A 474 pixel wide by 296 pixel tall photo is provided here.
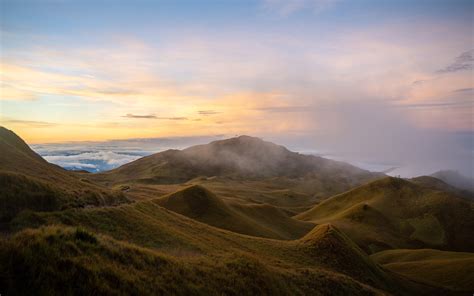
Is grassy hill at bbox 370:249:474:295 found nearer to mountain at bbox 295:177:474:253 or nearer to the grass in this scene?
mountain at bbox 295:177:474:253

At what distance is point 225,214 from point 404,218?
71.1 m

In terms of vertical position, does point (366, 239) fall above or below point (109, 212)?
below

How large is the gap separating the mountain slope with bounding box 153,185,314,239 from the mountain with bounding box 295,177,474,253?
23.5 metres

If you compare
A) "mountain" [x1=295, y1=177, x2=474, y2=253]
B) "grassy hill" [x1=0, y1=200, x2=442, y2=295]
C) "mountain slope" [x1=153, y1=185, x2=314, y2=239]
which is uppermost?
"grassy hill" [x1=0, y1=200, x2=442, y2=295]

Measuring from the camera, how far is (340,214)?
104m

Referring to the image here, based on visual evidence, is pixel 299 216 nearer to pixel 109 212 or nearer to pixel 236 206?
pixel 236 206

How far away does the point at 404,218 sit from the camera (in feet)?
337

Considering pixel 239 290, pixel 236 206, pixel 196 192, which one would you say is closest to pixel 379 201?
pixel 236 206

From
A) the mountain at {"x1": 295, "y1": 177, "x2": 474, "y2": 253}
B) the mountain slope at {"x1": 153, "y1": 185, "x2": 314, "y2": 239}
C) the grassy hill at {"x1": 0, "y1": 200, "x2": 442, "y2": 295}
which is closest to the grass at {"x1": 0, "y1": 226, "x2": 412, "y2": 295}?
the grassy hill at {"x1": 0, "y1": 200, "x2": 442, "y2": 295}

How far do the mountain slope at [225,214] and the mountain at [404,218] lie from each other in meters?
23.5

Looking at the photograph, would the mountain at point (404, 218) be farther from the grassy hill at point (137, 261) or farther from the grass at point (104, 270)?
the grass at point (104, 270)

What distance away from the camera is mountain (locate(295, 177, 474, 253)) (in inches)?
3553

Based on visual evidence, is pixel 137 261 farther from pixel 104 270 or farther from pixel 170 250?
pixel 170 250

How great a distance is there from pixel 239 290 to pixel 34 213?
577 inches
